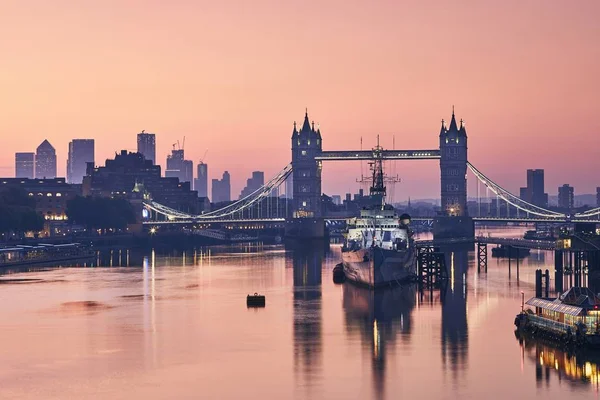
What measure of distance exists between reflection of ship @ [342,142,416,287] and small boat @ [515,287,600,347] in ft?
125

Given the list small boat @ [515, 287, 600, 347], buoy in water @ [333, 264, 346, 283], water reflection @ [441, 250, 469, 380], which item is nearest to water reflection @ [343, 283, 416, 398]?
water reflection @ [441, 250, 469, 380]

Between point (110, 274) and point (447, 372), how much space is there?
78.7 meters

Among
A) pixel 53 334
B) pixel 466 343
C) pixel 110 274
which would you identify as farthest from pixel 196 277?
pixel 466 343

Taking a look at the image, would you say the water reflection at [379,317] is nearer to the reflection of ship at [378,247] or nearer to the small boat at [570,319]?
the reflection of ship at [378,247]

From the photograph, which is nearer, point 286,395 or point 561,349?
point 286,395

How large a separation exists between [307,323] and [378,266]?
27.7 m

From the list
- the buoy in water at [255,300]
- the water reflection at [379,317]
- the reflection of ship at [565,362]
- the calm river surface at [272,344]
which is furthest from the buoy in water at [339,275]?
the reflection of ship at [565,362]

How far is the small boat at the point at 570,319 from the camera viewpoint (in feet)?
237

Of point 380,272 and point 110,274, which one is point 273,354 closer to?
point 380,272

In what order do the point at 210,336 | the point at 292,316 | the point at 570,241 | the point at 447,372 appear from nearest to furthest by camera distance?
the point at 447,372 → the point at 210,336 → the point at 292,316 → the point at 570,241

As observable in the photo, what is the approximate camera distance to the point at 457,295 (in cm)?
11081

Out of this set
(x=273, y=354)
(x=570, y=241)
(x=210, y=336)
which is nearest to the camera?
(x=273, y=354)

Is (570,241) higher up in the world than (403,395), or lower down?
higher up

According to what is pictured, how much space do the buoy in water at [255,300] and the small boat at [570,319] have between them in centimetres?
2833
